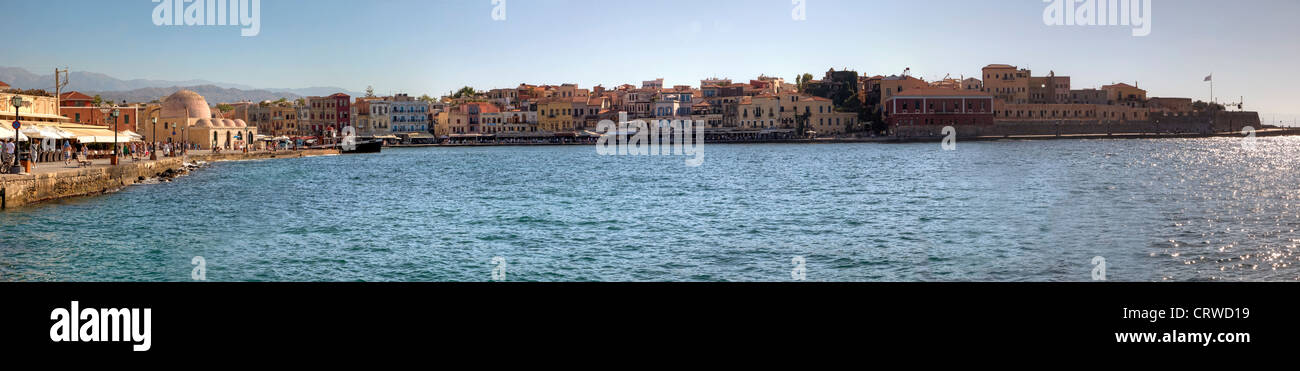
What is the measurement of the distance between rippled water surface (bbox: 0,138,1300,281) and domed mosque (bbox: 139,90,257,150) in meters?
29.8

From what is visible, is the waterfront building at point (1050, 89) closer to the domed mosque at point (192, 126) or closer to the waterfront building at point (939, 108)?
the waterfront building at point (939, 108)

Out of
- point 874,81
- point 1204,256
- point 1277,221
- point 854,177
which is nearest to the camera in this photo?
point 1204,256

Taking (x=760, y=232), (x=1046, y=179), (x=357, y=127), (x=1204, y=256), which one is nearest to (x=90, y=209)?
(x=760, y=232)

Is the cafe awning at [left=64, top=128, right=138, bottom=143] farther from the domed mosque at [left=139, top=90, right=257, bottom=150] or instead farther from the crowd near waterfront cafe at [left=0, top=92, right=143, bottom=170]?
the domed mosque at [left=139, top=90, right=257, bottom=150]

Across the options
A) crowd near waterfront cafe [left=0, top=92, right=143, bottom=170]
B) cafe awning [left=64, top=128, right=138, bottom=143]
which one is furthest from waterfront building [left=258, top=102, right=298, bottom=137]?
cafe awning [left=64, top=128, right=138, bottom=143]

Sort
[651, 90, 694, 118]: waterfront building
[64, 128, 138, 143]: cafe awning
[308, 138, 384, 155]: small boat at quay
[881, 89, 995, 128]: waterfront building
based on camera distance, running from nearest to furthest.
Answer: [64, 128, 138, 143]: cafe awning
[308, 138, 384, 155]: small boat at quay
[881, 89, 995, 128]: waterfront building
[651, 90, 694, 118]: waterfront building

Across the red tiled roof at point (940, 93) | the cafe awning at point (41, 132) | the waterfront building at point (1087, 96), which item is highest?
the waterfront building at point (1087, 96)

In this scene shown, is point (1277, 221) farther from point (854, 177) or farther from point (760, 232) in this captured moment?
point (854, 177)

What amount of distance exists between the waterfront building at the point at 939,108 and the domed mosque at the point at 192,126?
2410 inches

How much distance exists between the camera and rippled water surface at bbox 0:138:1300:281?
14547 mm

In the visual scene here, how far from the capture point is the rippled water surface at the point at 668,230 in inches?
573

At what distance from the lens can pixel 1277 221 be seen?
73.9ft

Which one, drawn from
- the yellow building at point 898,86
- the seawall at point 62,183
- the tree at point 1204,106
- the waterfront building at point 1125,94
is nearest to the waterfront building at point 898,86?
the yellow building at point 898,86
